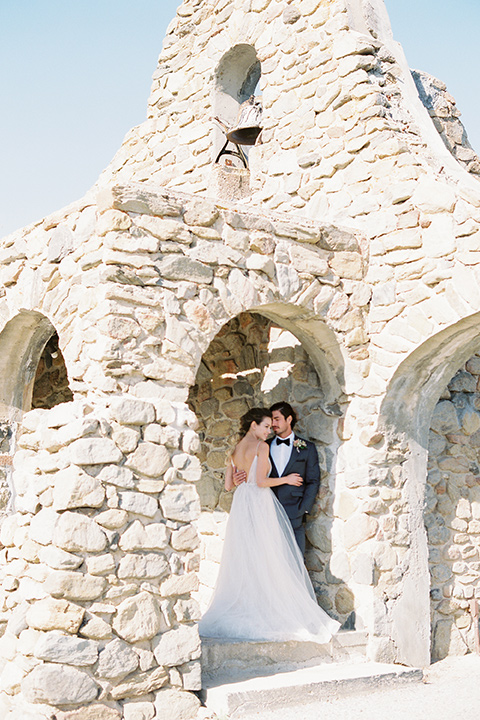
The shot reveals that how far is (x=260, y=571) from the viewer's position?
17.7 ft

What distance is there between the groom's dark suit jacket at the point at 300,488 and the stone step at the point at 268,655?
0.92 metres

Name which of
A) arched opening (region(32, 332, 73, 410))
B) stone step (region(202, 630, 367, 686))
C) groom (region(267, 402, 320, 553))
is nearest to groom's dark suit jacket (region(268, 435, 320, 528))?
groom (region(267, 402, 320, 553))

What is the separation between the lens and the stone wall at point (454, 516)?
5949mm

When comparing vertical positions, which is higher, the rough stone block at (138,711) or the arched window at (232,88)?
the arched window at (232,88)

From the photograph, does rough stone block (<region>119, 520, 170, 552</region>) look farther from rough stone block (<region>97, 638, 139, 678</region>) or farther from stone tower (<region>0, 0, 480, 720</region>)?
rough stone block (<region>97, 638, 139, 678</region>)

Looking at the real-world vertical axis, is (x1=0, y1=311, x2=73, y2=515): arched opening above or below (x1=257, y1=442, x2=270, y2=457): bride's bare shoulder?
above

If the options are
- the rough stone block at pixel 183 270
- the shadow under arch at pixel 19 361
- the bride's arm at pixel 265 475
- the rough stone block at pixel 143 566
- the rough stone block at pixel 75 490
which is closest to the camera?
the rough stone block at pixel 75 490

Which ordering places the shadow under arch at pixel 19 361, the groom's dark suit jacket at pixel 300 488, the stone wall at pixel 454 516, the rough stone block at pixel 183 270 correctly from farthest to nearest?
1. the shadow under arch at pixel 19 361
2. the stone wall at pixel 454 516
3. the groom's dark suit jacket at pixel 300 488
4. the rough stone block at pixel 183 270

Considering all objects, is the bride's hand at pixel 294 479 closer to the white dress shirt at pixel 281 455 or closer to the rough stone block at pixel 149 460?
the white dress shirt at pixel 281 455

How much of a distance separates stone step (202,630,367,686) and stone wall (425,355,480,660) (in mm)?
953

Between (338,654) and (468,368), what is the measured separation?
256cm

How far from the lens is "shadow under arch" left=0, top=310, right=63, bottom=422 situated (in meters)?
6.22

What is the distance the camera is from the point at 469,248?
17.1 ft

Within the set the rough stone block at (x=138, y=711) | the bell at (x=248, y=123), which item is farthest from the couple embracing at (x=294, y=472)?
the bell at (x=248, y=123)
